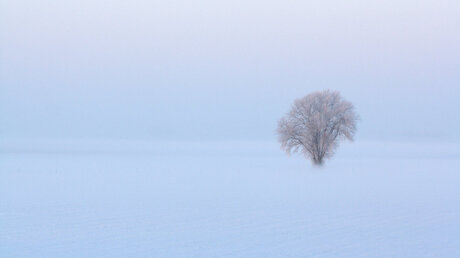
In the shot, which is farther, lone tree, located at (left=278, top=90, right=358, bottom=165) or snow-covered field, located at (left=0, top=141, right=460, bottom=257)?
lone tree, located at (left=278, top=90, right=358, bottom=165)

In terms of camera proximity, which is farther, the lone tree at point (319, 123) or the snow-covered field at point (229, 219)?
the lone tree at point (319, 123)

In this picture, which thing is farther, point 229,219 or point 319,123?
point 319,123

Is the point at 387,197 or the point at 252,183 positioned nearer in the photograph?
the point at 387,197

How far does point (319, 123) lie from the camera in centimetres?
3791

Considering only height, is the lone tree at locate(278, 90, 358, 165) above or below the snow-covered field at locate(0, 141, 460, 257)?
above

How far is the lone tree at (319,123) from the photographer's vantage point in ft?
126

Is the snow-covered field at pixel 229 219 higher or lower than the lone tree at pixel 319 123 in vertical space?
lower

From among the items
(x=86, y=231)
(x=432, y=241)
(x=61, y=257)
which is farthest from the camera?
(x=86, y=231)

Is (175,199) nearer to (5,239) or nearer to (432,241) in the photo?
(5,239)

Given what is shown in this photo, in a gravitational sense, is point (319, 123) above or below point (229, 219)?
above

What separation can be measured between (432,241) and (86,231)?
9.07m

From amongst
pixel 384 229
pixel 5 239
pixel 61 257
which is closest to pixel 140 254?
pixel 61 257

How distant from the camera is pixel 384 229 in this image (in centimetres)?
1338

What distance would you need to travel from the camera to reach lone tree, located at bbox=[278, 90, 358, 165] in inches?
1507
